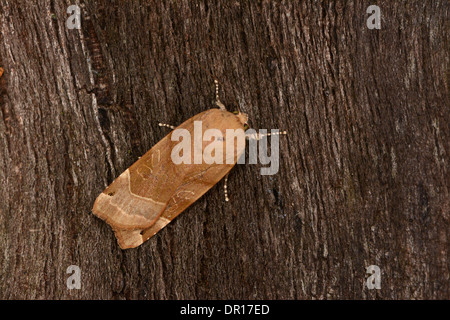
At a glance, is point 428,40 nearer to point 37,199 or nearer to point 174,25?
point 174,25

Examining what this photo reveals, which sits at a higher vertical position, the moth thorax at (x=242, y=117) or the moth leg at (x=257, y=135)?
the moth thorax at (x=242, y=117)

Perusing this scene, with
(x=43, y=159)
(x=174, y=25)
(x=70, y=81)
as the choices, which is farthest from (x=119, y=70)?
(x=43, y=159)

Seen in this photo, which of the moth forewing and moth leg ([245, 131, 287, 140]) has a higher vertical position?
moth leg ([245, 131, 287, 140])

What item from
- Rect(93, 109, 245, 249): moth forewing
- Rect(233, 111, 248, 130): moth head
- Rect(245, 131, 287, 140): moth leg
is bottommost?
Rect(93, 109, 245, 249): moth forewing

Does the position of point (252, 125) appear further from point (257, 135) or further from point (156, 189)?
point (156, 189)
